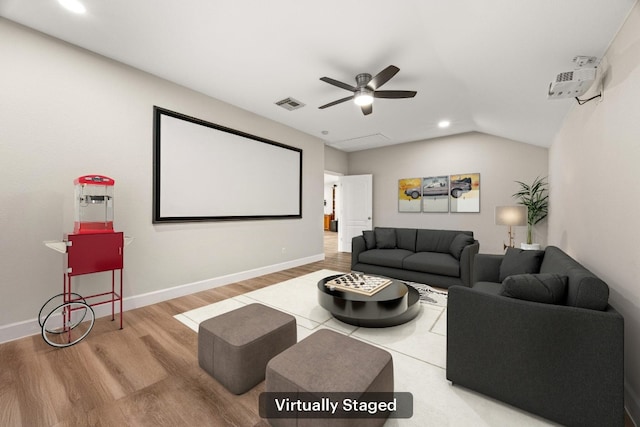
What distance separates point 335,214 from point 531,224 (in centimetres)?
955

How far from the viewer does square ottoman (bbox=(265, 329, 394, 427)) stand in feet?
3.92

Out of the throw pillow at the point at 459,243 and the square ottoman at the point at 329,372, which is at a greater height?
the throw pillow at the point at 459,243

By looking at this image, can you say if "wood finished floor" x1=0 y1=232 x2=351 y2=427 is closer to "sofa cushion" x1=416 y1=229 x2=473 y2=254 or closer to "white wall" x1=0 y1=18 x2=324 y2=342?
"white wall" x1=0 y1=18 x2=324 y2=342

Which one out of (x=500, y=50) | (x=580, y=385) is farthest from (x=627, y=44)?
(x=580, y=385)

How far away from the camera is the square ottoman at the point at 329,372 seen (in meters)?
1.19

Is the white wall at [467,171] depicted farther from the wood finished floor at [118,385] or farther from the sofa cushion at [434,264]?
the wood finished floor at [118,385]

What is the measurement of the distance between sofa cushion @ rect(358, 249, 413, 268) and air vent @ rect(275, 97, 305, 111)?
8.98 feet

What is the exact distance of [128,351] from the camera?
217cm

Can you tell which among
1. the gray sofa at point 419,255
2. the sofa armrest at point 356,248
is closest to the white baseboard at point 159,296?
the sofa armrest at point 356,248

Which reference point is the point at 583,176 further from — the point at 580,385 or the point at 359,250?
the point at 359,250

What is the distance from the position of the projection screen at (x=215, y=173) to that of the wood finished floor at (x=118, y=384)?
1.51 metres

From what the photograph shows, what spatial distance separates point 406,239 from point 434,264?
1080 mm

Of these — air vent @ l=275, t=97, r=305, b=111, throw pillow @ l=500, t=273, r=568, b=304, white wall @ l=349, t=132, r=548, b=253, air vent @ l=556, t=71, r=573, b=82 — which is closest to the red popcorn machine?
air vent @ l=275, t=97, r=305, b=111

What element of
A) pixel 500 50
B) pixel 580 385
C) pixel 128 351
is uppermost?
pixel 500 50
